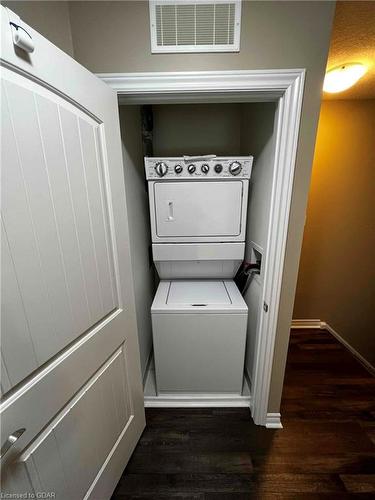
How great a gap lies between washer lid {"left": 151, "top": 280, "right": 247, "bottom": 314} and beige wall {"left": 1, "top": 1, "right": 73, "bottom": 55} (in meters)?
1.46

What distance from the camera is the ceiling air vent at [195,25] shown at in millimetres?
851

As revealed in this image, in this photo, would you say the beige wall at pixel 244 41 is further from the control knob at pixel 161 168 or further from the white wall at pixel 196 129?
the white wall at pixel 196 129

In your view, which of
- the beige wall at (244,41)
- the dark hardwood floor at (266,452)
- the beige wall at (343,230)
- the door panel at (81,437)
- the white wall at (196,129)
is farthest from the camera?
the beige wall at (343,230)

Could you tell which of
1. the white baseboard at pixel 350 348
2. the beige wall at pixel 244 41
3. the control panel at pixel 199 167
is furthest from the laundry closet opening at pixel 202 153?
the white baseboard at pixel 350 348

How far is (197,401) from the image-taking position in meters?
1.53

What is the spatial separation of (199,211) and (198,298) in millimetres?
659

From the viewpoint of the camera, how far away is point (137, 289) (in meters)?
1.52

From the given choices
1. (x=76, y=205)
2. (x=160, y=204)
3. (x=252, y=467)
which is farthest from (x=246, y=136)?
(x=252, y=467)

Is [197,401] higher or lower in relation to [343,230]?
lower

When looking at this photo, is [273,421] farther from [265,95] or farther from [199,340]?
[265,95]

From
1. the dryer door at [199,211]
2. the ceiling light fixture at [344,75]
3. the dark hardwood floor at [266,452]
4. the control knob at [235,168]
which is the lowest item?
the dark hardwood floor at [266,452]

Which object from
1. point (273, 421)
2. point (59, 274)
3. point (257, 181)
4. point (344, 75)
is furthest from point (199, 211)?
point (273, 421)

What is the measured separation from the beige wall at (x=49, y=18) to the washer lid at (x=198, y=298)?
1.46 meters

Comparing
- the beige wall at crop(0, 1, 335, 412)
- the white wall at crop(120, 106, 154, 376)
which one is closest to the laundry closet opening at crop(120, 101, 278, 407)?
the white wall at crop(120, 106, 154, 376)
